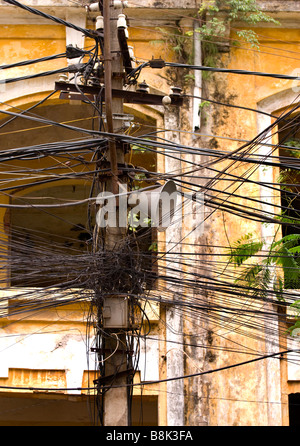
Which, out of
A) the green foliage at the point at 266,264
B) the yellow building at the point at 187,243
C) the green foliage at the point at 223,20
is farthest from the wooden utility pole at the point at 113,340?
the green foliage at the point at 223,20

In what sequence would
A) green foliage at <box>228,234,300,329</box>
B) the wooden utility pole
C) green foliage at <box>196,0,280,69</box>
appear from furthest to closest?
1. green foliage at <box>196,0,280,69</box>
2. green foliage at <box>228,234,300,329</box>
3. the wooden utility pole

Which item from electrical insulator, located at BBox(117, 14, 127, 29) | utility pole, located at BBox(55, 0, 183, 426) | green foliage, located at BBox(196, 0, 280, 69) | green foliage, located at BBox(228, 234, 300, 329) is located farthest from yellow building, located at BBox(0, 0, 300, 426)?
electrical insulator, located at BBox(117, 14, 127, 29)

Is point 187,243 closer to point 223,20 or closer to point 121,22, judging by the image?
point 223,20

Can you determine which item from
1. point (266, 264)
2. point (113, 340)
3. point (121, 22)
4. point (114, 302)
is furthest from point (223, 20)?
point (113, 340)

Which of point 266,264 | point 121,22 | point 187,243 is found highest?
point 121,22

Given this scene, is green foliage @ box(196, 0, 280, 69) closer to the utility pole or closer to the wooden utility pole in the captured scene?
the utility pole

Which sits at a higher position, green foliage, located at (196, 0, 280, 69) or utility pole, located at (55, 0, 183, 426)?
green foliage, located at (196, 0, 280, 69)

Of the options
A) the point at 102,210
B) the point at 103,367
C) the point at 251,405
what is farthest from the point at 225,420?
the point at 102,210

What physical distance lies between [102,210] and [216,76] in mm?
3777

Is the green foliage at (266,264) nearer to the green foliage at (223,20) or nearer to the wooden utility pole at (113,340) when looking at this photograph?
the wooden utility pole at (113,340)

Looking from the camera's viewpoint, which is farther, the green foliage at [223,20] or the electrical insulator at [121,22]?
the green foliage at [223,20]

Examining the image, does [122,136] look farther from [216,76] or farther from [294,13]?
[294,13]

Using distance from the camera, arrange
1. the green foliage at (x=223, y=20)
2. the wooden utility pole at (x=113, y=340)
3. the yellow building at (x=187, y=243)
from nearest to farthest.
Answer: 1. the wooden utility pole at (x=113, y=340)
2. the yellow building at (x=187, y=243)
3. the green foliage at (x=223, y=20)

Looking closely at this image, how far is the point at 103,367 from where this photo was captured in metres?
6.29
